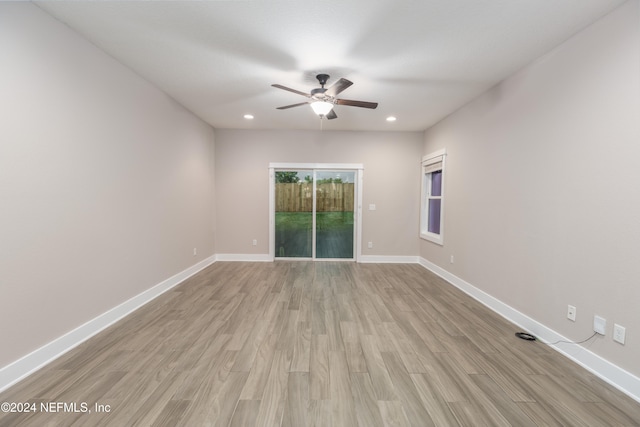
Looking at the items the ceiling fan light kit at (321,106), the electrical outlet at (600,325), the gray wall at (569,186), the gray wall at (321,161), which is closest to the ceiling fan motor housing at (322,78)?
the ceiling fan light kit at (321,106)

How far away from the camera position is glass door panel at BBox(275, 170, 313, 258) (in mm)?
5242

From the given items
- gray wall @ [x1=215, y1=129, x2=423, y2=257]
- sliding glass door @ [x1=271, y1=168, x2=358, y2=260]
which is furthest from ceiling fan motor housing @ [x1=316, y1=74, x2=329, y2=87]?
sliding glass door @ [x1=271, y1=168, x2=358, y2=260]

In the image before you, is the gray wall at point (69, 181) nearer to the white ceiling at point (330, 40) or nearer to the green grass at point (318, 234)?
the white ceiling at point (330, 40)

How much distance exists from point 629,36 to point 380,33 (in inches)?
67.5

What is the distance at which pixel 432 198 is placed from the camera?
189 inches

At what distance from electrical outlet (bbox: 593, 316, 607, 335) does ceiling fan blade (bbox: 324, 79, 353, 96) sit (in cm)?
276

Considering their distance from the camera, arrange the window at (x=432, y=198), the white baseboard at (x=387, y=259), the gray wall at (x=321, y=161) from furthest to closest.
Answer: the white baseboard at (x=387, y=259) → the gray wall at (x=321, y=161) → the window at (x=432, y=198)

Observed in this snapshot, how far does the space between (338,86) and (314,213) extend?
122 inches

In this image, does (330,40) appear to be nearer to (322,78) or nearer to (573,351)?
(322,78)

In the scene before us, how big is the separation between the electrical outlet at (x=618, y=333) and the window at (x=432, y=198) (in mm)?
2545

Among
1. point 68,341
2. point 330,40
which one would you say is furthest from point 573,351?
point 68,341

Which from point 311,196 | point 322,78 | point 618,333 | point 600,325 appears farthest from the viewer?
point 311,196

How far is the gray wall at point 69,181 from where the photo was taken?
169 cm

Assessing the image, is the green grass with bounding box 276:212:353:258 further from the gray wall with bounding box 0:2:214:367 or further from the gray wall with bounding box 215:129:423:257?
the gray wall with bounding box 0:2:214:367
